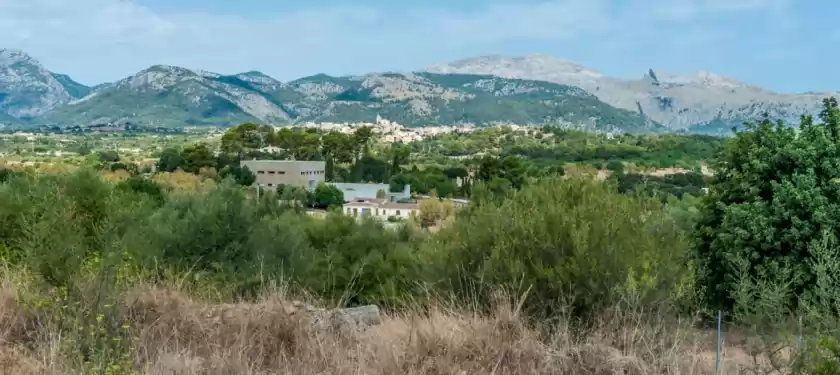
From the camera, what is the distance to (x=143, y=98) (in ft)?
635

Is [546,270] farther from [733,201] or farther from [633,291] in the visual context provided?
[733,201]

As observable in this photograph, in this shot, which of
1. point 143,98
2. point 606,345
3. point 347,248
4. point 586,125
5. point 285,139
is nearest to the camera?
point 606,345

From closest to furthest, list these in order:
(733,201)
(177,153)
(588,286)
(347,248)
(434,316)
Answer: (434,316), (588,286), (733,201), (347,248), (177,153)

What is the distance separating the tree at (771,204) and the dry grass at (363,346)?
536 centimetres

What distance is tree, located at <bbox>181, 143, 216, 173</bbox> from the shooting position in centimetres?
5694

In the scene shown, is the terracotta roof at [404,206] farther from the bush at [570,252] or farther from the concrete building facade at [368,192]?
the bush at [570,252]

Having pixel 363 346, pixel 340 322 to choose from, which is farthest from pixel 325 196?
pixel 363 346

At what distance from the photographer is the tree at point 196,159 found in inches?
2242

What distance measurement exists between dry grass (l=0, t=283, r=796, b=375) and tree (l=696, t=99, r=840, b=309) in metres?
5.36

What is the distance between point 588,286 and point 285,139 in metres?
72.6

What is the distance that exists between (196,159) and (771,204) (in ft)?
173

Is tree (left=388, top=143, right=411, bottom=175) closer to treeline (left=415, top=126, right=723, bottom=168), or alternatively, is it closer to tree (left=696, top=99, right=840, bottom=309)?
treeline (left=415, top=126, right=723, bottom=168)

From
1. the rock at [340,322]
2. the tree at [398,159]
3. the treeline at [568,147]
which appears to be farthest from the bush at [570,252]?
the tree at [398,159]

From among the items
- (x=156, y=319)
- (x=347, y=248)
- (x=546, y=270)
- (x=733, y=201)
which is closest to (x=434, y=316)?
(x=546, y=270)
